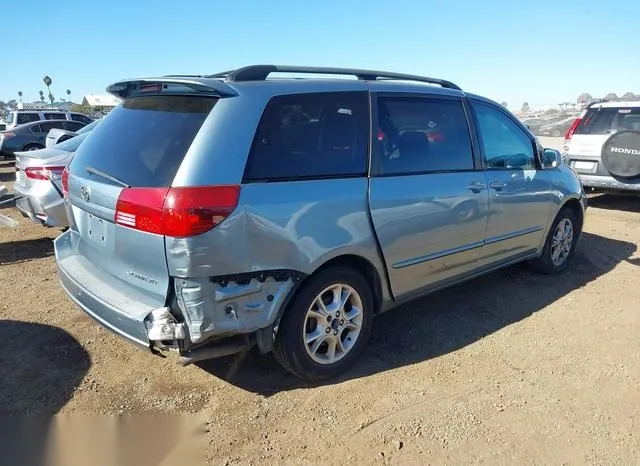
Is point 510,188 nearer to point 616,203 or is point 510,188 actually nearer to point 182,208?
point 182,208

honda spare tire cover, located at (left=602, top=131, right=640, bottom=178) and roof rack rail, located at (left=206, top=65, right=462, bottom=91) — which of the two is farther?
honda spare tire cover, located at (left=602, top=131, right=640, bottom=178)

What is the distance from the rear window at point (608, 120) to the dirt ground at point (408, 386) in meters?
5.08

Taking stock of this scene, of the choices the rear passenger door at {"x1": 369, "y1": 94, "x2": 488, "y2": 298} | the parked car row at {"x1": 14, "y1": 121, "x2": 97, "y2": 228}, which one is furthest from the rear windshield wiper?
the parked car row at {"x1": 14, "y1": 121, "x2": 97, "y2": 228}

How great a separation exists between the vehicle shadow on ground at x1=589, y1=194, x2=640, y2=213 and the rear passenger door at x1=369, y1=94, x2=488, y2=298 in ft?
20.0

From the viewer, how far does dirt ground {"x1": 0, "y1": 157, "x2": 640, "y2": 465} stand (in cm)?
271

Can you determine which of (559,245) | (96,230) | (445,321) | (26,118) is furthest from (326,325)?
(26,118)

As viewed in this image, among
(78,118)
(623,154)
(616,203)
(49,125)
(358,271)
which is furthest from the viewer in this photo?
(78,118)

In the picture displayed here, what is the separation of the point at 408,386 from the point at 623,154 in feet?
20.8

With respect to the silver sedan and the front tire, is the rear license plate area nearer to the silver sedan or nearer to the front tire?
the front tire

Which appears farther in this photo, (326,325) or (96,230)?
(326,325)

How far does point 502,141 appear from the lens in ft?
14.7

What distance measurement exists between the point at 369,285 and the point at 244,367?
101cm

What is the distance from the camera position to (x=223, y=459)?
8.54ft

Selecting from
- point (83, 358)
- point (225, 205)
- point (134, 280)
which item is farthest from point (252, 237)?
point (83, 358)
